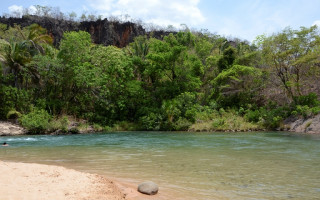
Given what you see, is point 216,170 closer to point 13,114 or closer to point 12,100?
point 13,114

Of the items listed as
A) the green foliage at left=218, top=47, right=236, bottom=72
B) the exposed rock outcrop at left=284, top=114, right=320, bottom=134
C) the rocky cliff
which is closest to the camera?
the exposed rock outcrop at left=284, top=114, right=320, bottom=134

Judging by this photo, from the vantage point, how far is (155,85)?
103ft

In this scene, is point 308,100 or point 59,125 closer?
point 59,125

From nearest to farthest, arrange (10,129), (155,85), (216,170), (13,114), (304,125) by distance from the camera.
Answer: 1. (216,170)
2. (10,129)
3. (304,125)
4. (13,114)
5. (155,85)

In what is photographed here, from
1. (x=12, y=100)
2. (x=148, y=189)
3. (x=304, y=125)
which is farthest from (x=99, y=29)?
(x=148, y=189)

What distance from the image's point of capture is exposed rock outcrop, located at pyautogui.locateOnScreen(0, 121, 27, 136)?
72.6ft

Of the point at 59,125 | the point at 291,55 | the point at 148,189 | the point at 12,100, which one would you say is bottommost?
the point at 59,125

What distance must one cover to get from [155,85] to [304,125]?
1544 centimetres

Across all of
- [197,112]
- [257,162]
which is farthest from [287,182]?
[197,112]

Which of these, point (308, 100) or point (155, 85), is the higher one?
point (155, 85)

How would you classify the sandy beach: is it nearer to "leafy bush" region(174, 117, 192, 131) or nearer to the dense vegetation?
the dense vegetation

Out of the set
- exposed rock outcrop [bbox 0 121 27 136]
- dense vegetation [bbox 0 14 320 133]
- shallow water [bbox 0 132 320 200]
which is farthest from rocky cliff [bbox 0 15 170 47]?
shallow water [bbox 0 132 320 200]

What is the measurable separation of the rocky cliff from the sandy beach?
2174 inches

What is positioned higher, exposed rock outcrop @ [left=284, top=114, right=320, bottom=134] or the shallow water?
exposed rock outcrop @ [left=284, top=114, right=320, bottom=134]
